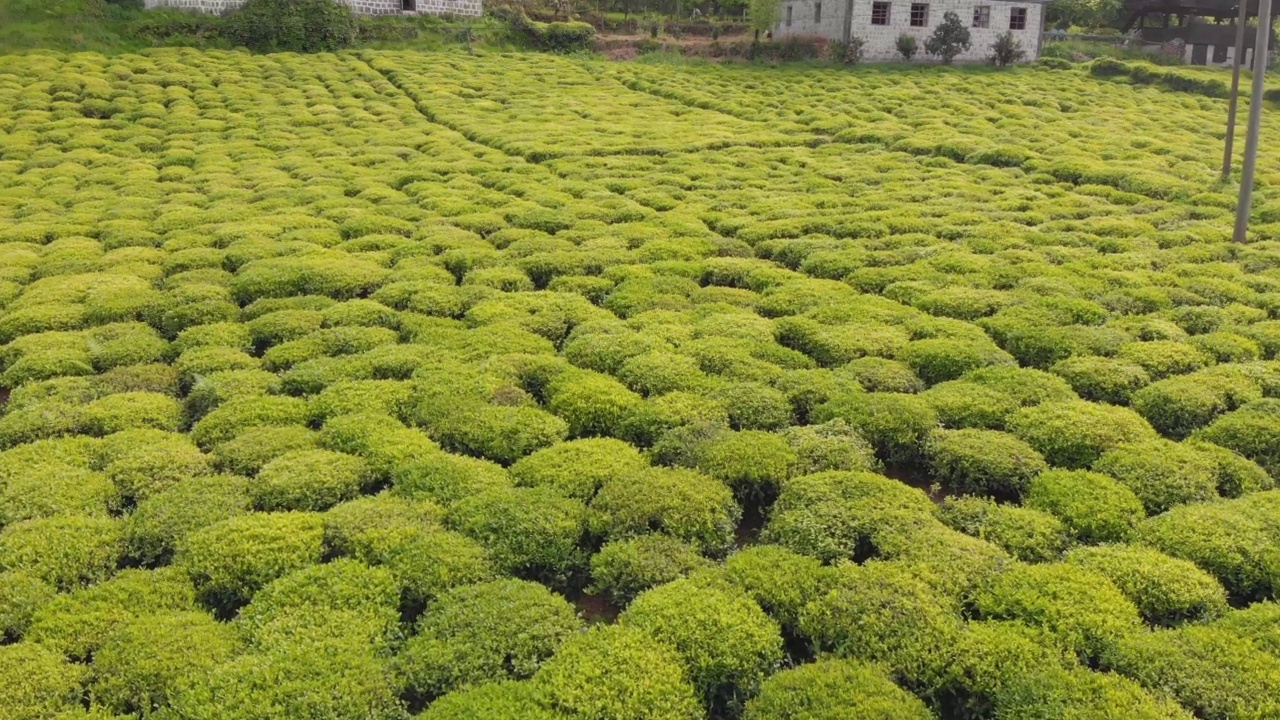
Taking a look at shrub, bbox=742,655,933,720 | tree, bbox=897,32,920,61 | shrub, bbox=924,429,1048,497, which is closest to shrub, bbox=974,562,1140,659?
shrub, bbox=742,655,933,720

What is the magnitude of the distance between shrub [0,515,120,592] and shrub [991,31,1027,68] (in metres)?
53.5

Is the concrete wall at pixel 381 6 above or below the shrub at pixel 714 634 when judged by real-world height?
above

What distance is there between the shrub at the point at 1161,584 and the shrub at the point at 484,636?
5.04 meters

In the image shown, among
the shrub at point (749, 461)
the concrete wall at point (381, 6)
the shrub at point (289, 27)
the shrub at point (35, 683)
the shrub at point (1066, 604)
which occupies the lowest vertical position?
the shrub at point (35, 683)

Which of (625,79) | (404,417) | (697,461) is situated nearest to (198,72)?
(625,79)

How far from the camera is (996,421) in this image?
454 inches

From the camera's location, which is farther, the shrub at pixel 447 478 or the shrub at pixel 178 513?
the shrub at pixel 447 478

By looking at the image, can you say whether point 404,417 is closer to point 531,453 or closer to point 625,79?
point 531,453

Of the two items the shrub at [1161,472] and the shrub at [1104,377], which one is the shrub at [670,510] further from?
the shrub at [1104,377]

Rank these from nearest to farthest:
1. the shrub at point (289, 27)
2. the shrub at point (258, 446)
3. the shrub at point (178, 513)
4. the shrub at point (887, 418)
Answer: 1. the shrub at point (178, 513)
2. the shrub at point (258, 446)
3. the shrub at point (887, 418)
4. the shrub at point (289, 27)

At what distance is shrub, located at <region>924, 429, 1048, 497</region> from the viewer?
1034cm

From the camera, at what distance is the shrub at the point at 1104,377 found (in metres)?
12.4

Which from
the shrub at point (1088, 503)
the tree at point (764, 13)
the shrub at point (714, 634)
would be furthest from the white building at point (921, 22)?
the shrub at point (714, 634)

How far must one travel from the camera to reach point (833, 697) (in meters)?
7.09
